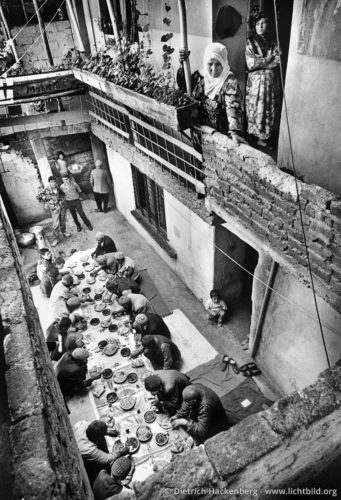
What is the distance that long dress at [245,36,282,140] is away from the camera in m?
4.45

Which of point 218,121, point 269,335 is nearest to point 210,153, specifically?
point 218,121

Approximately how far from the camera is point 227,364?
6.71 metres

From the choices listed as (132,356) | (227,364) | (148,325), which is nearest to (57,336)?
(132,356)

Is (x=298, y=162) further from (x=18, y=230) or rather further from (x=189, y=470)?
(x=18, y=230)

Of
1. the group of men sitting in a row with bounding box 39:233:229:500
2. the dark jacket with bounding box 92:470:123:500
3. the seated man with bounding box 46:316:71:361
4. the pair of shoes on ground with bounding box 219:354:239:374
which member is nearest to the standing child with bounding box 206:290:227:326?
the pair of shoes on ground with bounding box 219:354:239:374

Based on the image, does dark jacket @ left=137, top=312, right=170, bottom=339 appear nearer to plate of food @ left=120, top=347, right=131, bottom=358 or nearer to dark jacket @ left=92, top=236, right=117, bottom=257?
plate of food @ left=120, top=347, right=131, bottom=358

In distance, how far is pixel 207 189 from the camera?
6.16 meters

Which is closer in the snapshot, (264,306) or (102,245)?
(264,306)

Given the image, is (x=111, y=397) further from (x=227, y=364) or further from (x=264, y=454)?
(x=264, y=454)

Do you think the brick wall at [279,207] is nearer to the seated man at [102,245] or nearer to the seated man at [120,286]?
the seated man at [120,286]

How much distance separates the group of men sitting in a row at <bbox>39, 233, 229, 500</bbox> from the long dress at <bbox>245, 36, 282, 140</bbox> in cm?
405

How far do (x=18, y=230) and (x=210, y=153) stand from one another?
8.49 metres

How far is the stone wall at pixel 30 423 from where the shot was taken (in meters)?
1.88

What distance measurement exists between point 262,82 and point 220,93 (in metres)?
→ 0.74
